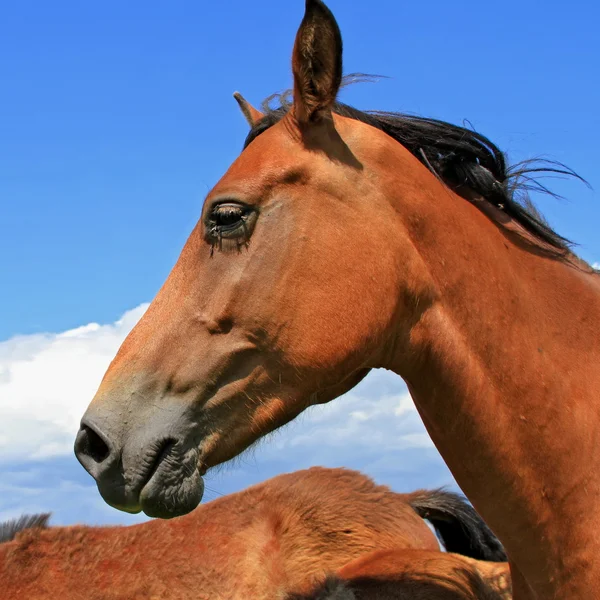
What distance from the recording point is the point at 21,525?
5.70 meters

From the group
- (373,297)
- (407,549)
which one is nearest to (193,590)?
(407,549)

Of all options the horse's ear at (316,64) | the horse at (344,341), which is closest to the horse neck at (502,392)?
the horse at (344,341)

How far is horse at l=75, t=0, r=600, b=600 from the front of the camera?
3102 mm

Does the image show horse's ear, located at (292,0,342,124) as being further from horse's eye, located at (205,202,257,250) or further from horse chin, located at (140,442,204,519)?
horse chin, located at (140,442,204,519)

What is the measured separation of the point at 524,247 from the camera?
372cm

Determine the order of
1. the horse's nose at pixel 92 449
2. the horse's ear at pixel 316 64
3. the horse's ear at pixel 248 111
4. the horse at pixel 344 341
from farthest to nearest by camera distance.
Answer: the horse's ear at pixel 248 111, the horse's ear at pixel 316 64, the horse at pixel 344 341, the horse's nose at pixel 92 449

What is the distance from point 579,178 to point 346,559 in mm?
2756

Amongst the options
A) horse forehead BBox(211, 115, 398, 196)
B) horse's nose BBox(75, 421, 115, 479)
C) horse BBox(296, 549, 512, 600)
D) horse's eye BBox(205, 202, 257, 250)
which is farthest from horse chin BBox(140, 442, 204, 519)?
horse BBox(296, 549, 512, 600)

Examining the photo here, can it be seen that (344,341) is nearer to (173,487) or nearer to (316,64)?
(173,487)

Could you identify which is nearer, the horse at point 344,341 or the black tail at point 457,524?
the horse at point 344,341

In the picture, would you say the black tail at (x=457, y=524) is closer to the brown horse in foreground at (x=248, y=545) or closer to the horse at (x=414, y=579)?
the brown horse in foreground at (x=248, y=545)

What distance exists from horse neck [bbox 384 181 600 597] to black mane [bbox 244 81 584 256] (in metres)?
0.33

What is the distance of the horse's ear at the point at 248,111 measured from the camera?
411cm

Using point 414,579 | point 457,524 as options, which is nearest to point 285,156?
point 414,579
